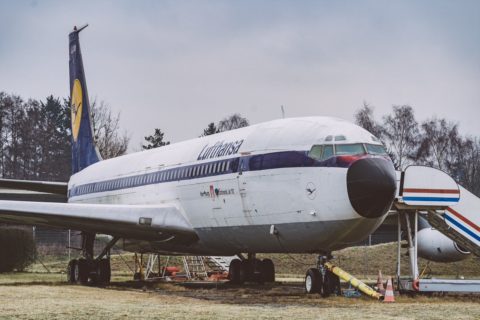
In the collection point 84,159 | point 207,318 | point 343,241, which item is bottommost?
point 207,318

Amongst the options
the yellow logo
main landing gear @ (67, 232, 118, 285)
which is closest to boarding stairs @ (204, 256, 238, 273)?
main landing gear @ (67, 232, 118, 285)

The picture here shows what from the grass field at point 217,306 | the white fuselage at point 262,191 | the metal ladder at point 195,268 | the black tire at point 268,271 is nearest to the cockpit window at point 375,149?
the white fuselage at point 262,191

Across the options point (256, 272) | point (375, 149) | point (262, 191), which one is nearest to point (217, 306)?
point (262, 191)

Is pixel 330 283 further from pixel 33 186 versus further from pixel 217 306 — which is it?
pixel 33 186

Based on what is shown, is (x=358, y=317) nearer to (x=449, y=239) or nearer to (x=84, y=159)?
(x=449, y=239)

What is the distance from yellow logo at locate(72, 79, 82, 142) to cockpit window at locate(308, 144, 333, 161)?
17.8m

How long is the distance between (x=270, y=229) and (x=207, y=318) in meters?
5.64

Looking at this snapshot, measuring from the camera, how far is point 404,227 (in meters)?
21.8

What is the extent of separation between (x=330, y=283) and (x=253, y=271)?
7.41 metres

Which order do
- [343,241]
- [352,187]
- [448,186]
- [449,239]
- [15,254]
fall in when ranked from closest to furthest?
[352,187]
[343,241]
[448,186]
[449,239]
[15,254]

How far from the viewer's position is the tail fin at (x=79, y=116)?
1305 inches

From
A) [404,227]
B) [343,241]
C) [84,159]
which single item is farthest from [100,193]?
[343,241]

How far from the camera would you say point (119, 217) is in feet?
74.0

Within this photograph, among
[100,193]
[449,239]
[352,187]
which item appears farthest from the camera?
[100,193]
